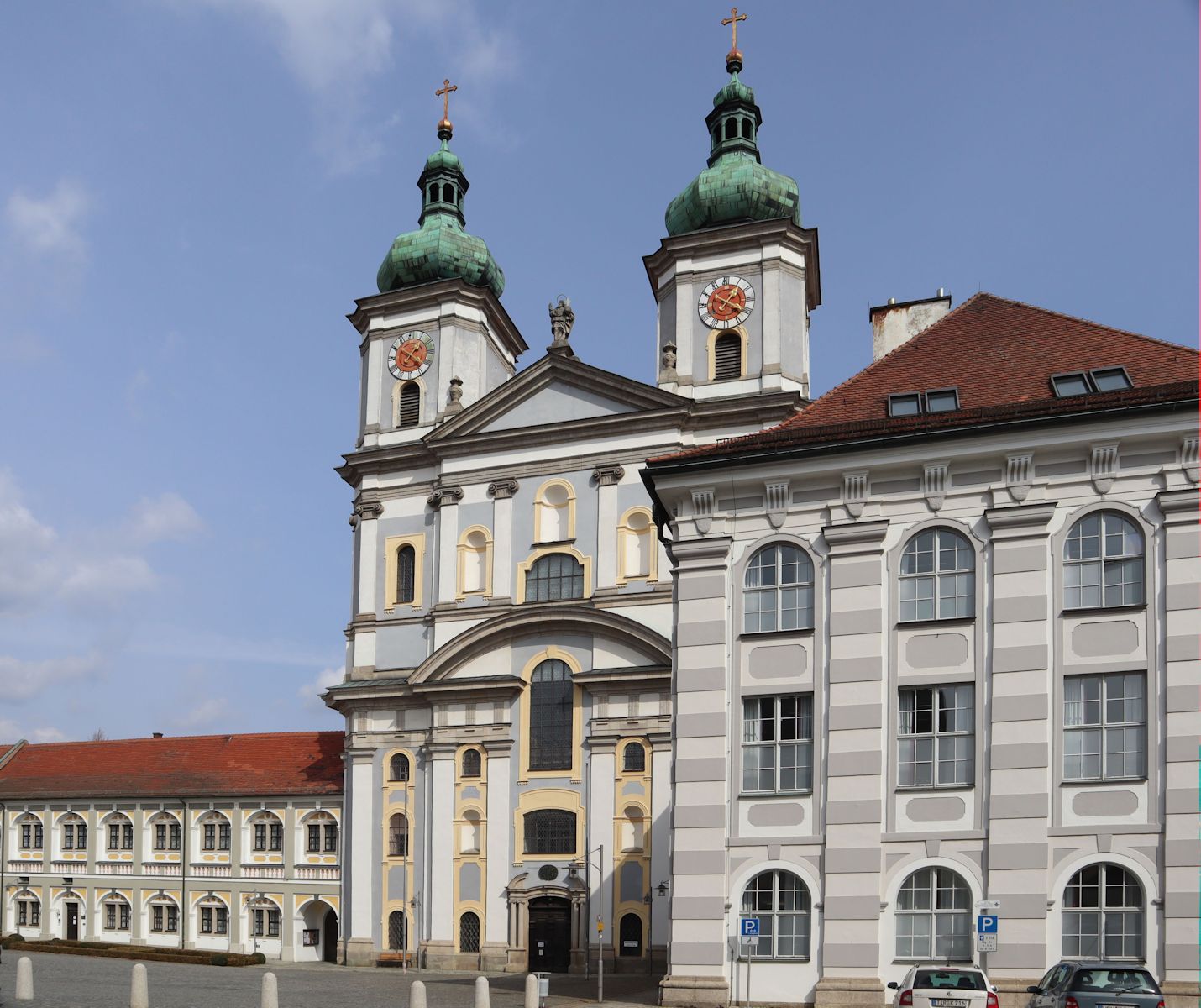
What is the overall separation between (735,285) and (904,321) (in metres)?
14.7

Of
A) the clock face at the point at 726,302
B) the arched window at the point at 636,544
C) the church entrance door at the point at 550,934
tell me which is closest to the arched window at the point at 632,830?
the church entrance door at the point at 550,934

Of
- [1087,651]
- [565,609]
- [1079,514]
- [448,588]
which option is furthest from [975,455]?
[448,588]

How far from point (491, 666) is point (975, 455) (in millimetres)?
26679

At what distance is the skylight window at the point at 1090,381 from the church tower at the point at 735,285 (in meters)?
22.7

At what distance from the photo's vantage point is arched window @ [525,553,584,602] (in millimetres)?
48438

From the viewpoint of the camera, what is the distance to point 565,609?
46938mm

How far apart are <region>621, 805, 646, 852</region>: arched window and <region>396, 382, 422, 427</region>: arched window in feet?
54.4

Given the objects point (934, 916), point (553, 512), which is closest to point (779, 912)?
point (934, 916)

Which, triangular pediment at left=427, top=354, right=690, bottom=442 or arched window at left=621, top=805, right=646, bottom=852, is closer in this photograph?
arched window at left=621, top=805, right=646, bottom=852

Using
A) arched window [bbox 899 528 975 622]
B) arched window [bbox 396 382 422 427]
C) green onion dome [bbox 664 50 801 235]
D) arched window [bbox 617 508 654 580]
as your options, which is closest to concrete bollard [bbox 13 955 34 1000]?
arched window [bbox 899 528 975 622]

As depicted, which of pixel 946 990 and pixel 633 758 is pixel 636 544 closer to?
pixel 633 758

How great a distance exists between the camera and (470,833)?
157 ft

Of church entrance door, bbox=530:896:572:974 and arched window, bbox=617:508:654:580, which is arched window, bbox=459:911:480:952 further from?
arched window, bbox=617:508:654:580

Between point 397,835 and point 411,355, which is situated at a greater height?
point 411,355
